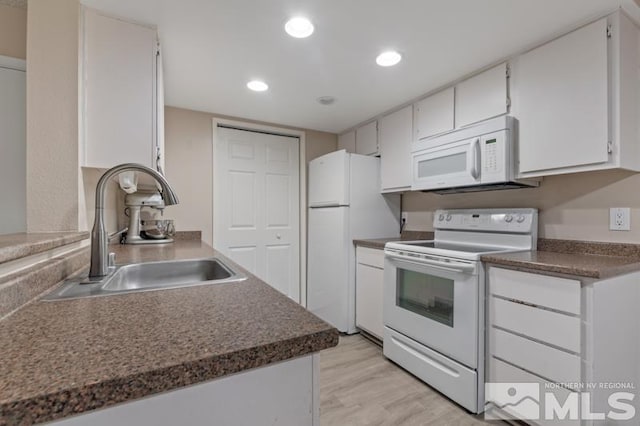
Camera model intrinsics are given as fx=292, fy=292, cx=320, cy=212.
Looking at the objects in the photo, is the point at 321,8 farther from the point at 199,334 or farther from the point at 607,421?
the point at 607,421

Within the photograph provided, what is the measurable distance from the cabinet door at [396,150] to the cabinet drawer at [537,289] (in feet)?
3.86

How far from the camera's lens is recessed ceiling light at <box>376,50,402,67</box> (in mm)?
1844

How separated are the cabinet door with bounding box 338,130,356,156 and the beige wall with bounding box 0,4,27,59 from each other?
2.65m

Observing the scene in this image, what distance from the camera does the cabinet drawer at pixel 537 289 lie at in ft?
4.33

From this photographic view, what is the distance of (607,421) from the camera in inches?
54.4

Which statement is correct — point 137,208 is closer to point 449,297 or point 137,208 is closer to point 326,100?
point 326,100

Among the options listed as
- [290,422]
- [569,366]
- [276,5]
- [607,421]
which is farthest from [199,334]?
[607,421]

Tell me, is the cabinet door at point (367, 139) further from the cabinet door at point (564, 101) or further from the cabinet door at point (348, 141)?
the cabinet door at point (564, 101)

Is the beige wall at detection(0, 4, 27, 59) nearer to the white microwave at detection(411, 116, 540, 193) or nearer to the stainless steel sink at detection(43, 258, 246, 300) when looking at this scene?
the stainless steel sink at detection(43, 258, 246, 300)

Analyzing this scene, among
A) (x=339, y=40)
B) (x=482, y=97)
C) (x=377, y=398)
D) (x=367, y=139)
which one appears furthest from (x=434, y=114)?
(x=377, y=398)

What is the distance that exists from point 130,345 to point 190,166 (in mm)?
2588

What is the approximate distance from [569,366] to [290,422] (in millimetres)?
1453

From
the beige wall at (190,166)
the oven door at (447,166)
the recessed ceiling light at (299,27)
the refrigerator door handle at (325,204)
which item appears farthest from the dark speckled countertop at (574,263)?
the beige wall at (190,166)

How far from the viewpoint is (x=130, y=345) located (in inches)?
19.5
